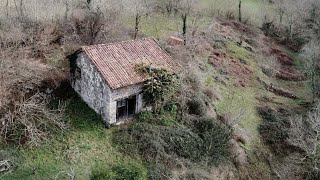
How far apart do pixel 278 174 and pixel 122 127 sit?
489 inches

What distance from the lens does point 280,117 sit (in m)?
36.1

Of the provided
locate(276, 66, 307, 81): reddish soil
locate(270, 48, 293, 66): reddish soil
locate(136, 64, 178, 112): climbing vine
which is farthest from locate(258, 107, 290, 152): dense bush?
locate(270, 48, 293, 66): reddish soil

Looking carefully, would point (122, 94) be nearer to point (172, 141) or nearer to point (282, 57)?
point (172, 141)

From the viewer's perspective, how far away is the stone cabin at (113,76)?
27781 mm

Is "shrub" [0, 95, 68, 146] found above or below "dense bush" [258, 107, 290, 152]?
above

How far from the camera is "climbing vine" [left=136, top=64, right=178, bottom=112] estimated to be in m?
28.9

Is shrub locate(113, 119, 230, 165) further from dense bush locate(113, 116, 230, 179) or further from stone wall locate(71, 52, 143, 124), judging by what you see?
stone wall locate(71, 52, 143, 124)

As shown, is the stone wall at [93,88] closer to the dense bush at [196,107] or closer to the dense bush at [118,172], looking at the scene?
the dense bush at [118,172]

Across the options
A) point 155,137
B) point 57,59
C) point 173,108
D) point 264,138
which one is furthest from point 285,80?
point 57,59

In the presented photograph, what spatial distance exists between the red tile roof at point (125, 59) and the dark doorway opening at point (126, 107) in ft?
5.31

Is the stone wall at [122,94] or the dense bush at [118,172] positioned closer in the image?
the dense bush at [118,172]

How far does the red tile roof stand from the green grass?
339 centimetres

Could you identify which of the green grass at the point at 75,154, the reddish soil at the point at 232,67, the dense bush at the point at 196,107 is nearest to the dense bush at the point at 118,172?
the green grass at the point at 75,154

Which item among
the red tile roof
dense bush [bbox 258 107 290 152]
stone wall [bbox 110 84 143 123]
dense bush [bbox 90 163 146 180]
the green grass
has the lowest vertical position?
dense bush [bbox 258 107 290 152]
